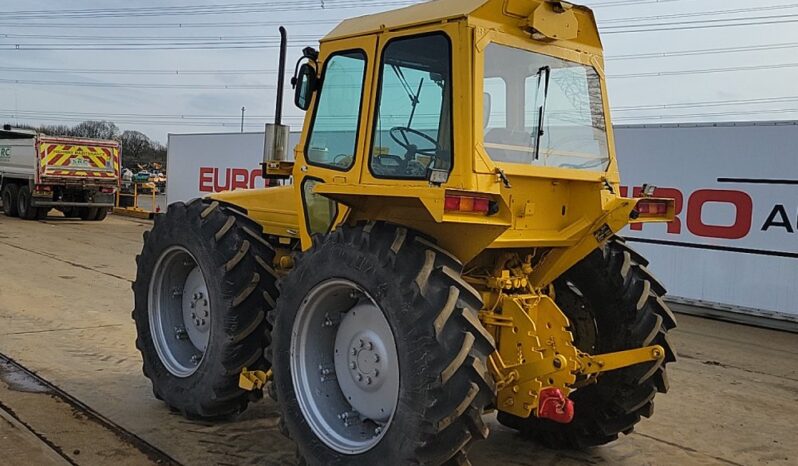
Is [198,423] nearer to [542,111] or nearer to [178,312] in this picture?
[178,312]

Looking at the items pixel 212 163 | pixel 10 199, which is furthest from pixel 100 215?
pixel 212 163

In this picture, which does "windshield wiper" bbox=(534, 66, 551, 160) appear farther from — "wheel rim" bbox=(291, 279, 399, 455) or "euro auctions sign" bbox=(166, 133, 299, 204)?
"euro auctions sign" bbox=(166, 133, 299, 204)

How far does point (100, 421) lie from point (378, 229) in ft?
8.91

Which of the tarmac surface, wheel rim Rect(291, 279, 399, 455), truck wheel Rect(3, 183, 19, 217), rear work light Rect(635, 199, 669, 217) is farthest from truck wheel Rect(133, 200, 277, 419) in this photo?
truck wheel Rect(3, 183, 19, 217)

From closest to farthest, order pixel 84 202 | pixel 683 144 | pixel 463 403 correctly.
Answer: pixel 463 403 → pixel 683 144 → pixel 84 202

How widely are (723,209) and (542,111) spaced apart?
7582 mm

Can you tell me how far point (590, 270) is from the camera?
15.9ft

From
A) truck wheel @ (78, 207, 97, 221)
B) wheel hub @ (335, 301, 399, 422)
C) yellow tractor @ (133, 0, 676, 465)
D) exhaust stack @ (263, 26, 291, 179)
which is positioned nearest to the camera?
yellow tractor @ (133, 0, 676, 465)

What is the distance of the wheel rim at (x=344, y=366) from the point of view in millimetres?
3955

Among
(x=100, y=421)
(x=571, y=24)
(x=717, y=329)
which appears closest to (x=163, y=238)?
(x=100, y=421)

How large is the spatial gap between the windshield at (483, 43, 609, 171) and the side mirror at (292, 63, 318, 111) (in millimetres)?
1206

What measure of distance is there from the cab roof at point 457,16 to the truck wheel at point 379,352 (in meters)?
1.13

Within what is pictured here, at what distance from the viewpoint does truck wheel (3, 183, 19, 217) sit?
23266 millimetres

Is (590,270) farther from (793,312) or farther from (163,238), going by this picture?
(793,312)
